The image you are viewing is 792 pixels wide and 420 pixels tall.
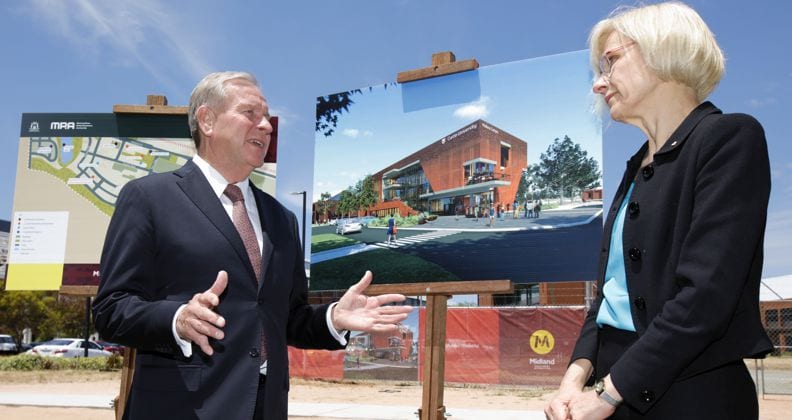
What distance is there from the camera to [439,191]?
748 centimetres

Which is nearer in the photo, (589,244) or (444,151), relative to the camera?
(589,244)

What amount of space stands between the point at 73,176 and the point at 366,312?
6.03 metres

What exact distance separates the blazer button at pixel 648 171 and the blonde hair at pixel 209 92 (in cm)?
159

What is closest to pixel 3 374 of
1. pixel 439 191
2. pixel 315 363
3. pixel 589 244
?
pixel 315 363

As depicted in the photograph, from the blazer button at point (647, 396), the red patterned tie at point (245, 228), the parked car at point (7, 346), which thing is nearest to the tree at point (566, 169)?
the red patterned tie at point (245, 228)

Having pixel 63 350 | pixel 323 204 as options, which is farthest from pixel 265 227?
pixel 63 350

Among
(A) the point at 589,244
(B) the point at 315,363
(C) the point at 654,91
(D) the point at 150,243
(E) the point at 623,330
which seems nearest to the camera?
(E) the point at 623,330

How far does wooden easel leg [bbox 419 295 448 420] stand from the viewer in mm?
4504

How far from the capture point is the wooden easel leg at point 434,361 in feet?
14.8

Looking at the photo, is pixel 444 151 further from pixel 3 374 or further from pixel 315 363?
pixel 3 374

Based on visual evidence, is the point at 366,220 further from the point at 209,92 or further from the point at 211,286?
the point at 211,286

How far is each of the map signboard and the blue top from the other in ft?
18.4

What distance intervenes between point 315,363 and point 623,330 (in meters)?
17.5

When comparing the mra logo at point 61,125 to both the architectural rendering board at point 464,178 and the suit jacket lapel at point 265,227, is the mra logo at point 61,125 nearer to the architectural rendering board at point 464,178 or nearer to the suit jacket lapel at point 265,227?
the architectural rendering board at point 464,178
